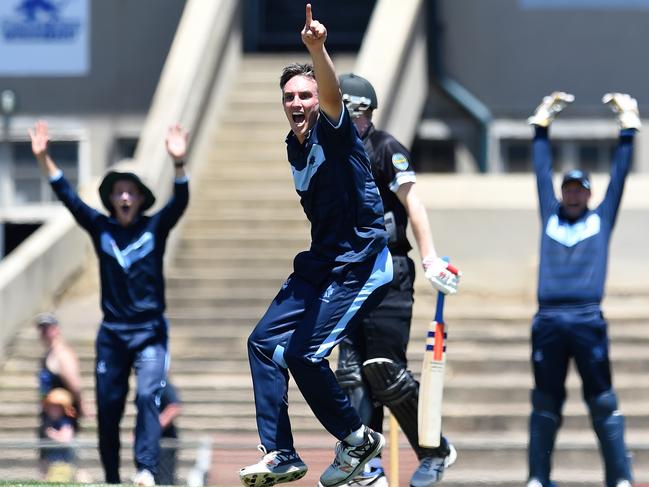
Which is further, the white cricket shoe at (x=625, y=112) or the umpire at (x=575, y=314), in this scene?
the white cricket shoe at (x=625, y=112)

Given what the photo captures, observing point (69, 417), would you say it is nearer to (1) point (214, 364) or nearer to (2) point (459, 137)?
(1) point (214, 364)

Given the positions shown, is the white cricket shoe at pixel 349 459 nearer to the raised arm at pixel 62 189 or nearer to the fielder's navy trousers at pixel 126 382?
the fielder's navy trousers at pixel 126 382

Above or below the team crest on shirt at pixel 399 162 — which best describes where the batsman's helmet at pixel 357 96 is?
above

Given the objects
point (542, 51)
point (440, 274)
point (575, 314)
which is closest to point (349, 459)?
point (440, 274)

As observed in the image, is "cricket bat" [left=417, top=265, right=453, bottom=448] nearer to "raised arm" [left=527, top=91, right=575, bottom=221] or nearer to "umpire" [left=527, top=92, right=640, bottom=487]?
"umpire" [left=527, top=92, right=640, bottom=487]

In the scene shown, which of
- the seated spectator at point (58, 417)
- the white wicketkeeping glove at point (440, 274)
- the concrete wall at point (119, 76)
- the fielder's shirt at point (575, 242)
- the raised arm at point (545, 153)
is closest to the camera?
the white wicketkeeping glove at point (440, 274)

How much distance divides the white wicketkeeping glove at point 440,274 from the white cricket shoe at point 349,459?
826mm

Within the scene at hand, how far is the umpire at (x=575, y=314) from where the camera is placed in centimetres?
854

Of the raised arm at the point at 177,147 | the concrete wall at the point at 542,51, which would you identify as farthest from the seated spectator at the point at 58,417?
the concrete wall at the point at 542,51

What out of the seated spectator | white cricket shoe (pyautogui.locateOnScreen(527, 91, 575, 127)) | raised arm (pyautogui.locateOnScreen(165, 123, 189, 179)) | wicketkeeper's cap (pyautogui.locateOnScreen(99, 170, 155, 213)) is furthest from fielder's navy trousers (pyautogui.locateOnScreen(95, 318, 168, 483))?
white cricket shoe (pyautogui.locateOnScreen(527, 91, 575, 127))

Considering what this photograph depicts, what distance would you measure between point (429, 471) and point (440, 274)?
40.4 inches

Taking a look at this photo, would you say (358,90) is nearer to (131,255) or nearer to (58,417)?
(131,255)

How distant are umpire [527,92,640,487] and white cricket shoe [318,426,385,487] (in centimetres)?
200

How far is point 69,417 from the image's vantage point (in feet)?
34.1
